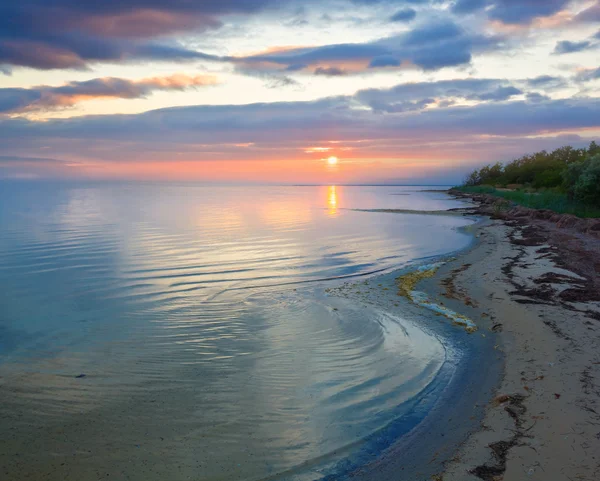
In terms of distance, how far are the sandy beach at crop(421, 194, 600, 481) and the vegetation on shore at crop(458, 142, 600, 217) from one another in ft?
66.0

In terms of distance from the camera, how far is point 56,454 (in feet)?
19.6

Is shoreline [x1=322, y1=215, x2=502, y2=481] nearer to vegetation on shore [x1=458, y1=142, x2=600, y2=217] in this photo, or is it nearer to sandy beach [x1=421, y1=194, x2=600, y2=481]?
sandy beach [x1=421, y1=194, x2=600, y2=481]

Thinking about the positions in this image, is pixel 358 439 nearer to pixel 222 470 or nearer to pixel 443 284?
pixel 222 470

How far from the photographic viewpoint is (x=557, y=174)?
7738 cm

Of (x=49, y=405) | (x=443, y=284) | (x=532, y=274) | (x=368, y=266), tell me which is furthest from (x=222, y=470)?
(x=368, y=266)

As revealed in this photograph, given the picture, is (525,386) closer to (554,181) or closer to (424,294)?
(424,294)

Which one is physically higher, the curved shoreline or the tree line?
the tree line

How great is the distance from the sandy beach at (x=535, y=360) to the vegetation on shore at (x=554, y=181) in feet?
66.0

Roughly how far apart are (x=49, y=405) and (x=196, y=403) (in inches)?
90.9

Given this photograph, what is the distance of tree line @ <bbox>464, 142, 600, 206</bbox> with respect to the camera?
37438mm

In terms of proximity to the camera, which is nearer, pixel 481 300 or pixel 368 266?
pixel 481 300

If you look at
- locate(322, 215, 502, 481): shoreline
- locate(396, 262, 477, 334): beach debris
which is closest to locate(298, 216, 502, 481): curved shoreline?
locate(322, 215, 502, 481): shoreline

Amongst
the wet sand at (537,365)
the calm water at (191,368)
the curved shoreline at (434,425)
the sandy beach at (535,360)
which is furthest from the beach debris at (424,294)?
the calm water at (191,368)

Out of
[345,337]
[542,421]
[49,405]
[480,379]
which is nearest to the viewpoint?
[542,421]
